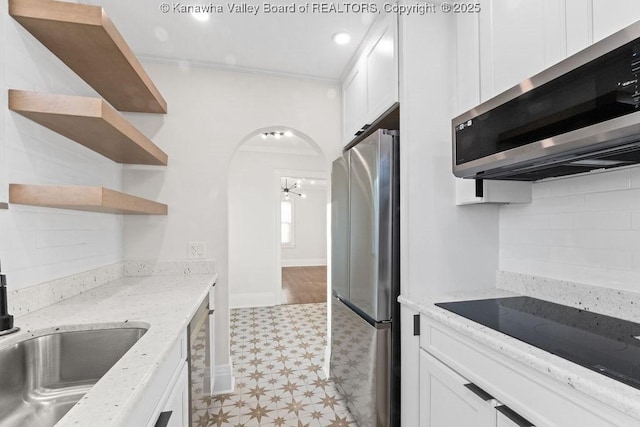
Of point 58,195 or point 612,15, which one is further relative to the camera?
point 58,195

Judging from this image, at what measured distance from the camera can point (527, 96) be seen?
3.42 ft

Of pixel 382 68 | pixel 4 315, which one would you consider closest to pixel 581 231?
pixel 382 68

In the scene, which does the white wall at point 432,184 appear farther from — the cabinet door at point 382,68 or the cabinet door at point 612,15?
the cabinet door at point 612,15

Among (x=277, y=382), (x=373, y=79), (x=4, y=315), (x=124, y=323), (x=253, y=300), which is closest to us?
(x=4, y=315)

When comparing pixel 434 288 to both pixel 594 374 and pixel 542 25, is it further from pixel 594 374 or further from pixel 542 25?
pixel 542 25

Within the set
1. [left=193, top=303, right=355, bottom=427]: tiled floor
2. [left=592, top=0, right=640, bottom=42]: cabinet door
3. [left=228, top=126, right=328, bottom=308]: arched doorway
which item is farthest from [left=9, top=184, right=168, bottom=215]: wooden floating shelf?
[left=228, top=126, right=328, bottom=308]: arched doorway

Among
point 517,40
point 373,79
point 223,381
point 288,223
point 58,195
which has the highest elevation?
point 373,79

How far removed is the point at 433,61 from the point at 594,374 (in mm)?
1479

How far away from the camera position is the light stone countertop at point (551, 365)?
66 centimetres

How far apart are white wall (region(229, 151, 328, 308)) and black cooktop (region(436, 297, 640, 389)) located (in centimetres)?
361

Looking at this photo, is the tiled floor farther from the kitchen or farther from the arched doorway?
the arched doorway

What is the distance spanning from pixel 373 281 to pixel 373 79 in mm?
1242

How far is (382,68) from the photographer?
5.94 feet

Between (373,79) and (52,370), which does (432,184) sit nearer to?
(373,79)
